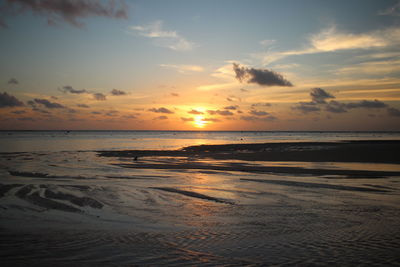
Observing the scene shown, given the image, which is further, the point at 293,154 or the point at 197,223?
the point at 293,154

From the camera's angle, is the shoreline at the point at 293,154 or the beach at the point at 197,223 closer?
the beach at the point at 197,223

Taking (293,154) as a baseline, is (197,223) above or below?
below

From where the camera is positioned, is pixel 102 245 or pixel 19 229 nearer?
pixel 102 245

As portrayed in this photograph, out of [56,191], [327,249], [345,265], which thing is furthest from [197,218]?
[56,191]

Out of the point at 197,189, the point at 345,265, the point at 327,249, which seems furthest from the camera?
the point at 197,189

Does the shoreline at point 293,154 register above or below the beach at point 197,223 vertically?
above

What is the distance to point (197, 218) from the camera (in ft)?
32.1

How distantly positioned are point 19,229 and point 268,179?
13.7 meters

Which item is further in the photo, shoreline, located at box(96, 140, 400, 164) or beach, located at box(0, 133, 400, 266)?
shoreline, located at box(96, 140, 400, 164)

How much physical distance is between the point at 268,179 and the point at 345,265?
1239 centimetres

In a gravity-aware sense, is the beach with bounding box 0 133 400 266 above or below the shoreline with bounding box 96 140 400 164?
below

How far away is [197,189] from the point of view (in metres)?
15.2

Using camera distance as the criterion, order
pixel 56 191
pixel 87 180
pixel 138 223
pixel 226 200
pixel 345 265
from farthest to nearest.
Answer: pixel 87 180, pixel 56 191, pixel 226 200, pixel 138 223, pixel 345 265

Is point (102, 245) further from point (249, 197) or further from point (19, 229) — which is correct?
point (249, 197)
